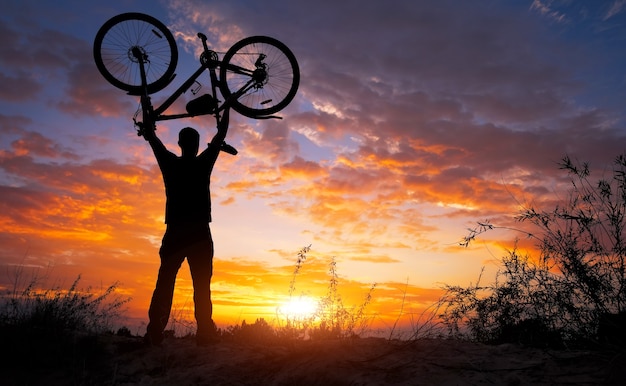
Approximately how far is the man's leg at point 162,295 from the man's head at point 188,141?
58.1 inches

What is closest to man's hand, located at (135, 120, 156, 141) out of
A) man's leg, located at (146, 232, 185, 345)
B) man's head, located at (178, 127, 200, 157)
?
man's head, located at (178, 127, 200, 157)

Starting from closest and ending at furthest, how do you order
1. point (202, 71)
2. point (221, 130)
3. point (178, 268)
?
point (178, 268), point (221, 130), point (202, 71)

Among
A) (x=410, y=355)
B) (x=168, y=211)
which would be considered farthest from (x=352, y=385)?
(x=168, y=211)

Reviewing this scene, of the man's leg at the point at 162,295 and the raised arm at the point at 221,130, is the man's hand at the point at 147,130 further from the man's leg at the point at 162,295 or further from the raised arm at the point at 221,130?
the man's leg at the point at 162,295

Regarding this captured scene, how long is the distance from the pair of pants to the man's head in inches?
48.6

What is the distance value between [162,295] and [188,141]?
245cm

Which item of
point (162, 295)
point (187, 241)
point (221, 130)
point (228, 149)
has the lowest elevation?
point (162, 295)

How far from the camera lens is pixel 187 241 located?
662 cm

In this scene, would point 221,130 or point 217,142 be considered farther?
point 221,130

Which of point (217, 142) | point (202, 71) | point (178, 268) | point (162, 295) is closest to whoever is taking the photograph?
point (162, 295)

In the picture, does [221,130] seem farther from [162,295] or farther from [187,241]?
[162,295]

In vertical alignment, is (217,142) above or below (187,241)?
above

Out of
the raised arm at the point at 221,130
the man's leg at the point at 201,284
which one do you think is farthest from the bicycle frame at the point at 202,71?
the man's leg at the point at 201,284

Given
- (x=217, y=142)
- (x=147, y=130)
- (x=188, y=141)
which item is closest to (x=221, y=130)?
(x=217, y=142)
